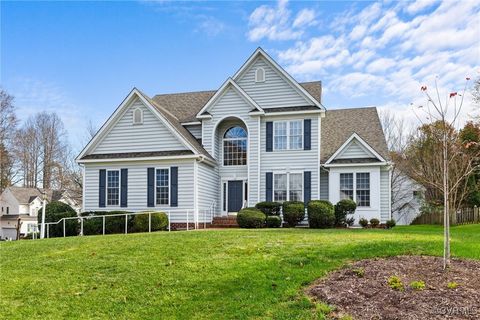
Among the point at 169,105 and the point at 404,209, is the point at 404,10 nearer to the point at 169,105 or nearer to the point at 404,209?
Answer: the point at 169,105

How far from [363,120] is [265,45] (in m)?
7.79

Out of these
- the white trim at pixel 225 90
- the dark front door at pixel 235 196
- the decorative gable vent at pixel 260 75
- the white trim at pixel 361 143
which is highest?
the decorative gable vent at pixel 260 75

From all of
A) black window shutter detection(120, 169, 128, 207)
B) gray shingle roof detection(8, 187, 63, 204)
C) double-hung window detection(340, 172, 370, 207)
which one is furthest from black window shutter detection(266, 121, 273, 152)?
gray shingle roof detection(8, 187, 63, 204)

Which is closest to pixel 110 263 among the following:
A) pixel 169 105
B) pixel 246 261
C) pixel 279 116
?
pixel 246 261

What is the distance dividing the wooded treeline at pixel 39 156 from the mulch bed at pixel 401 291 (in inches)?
1620

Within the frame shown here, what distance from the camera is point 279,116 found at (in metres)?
23.5

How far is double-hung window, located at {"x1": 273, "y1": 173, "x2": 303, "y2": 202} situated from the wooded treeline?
92.3 feet

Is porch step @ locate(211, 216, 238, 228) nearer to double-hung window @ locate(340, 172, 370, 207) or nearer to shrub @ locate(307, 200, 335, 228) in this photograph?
shrub @ locate(307, 200, 335, 228)

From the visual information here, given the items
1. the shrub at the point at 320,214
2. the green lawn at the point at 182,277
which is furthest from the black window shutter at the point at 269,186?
the green lawn at the point at 182,277

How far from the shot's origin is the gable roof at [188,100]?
25.8 metres

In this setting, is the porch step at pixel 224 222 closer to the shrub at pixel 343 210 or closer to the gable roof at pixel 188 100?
the shrub at pixel 343 210

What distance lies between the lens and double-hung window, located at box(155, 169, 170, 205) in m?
22.3

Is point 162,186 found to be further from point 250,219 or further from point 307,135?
point 307,135

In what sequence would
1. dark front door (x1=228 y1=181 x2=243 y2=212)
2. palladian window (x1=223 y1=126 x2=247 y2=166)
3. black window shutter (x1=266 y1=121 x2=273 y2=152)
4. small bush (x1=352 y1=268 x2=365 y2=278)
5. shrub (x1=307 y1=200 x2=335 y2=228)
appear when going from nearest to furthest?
1. small bush (x1=352 y1=268 x2=365 y2=278)
2. shrub (x1=307 y1=200 x2=335 y2=228)
3. black window shutter (x1=266 y1=121 x2=273 y2=152)
4. dark front door (x1=228 y1=181 x2=243 y2=212)
5. palladian window (x1=223 y1=126 x2=247 y2=166)
